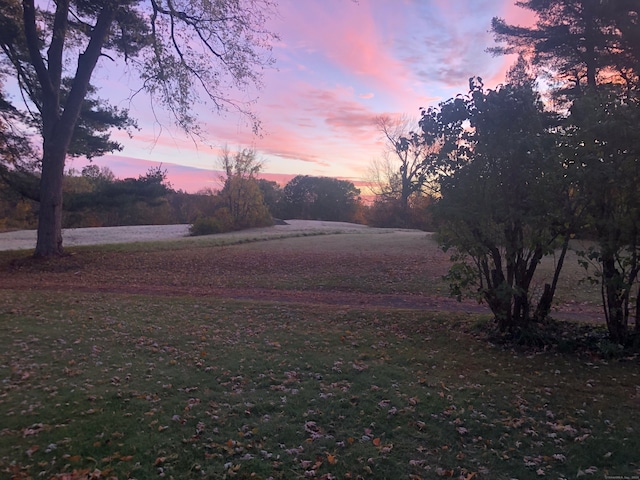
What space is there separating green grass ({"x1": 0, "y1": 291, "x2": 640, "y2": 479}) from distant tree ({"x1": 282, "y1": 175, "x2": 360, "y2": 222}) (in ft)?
201

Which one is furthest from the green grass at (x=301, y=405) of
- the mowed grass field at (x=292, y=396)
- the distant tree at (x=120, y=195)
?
the distant tree at (x=120, y=195)

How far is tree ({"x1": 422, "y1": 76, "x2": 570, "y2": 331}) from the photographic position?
22.6 feet

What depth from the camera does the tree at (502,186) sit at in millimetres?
6879

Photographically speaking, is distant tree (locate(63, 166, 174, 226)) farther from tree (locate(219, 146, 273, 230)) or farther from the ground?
tree (locate(219, 146, 273, 230))

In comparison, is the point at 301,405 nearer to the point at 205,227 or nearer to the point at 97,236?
the point at 97,236

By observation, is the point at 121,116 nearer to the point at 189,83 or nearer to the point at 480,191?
the point at 189,83

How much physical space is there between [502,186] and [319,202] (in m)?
63.2

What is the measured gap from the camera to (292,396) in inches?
215

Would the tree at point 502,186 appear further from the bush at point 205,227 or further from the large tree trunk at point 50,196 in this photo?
the bush at point 205,227

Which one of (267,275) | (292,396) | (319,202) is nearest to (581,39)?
(267,275)

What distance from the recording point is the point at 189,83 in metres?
17.3

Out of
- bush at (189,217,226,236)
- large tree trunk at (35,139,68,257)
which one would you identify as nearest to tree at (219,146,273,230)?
bush at (189,217,226,236)

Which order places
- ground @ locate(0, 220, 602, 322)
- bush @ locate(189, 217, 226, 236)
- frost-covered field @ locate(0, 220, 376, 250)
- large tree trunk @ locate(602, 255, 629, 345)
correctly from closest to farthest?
large tree trunk @ locate(602, 255, 629, 345), ground @ locate(0, 220, 602, 322), frost-covered field @ locate(0, 220, 376, 250), bush @ locate(189, 217, 226, 236)

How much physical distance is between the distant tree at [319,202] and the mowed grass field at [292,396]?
58717 millimetres
